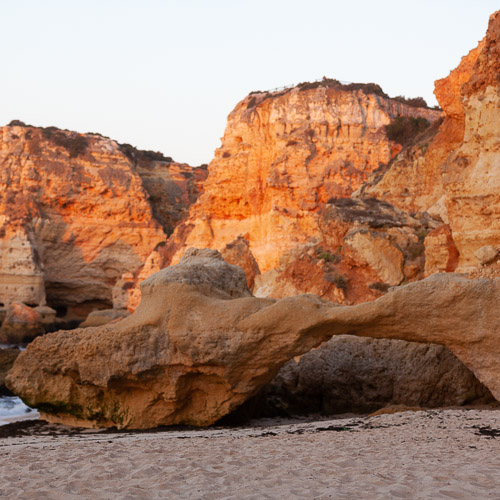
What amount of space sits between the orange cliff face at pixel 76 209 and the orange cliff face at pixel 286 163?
6.38m

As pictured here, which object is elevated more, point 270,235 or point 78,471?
point 270,235

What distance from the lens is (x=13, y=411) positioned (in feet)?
46.0

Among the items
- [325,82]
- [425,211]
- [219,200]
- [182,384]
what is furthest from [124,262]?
[182,384]

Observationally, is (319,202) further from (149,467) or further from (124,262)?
(149,467)

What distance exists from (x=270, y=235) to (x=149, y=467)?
2524cm

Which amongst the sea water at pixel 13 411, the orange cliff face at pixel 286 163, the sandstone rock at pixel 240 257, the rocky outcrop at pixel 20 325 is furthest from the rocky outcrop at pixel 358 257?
the rocky outcrop at pixel 20 325

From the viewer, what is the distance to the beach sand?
3.92 m

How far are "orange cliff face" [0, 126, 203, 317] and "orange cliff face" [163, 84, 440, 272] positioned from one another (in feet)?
20.9

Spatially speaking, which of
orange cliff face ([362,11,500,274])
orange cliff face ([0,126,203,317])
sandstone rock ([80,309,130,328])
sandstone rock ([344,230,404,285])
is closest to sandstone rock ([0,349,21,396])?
sandstone rock ([344,230,404,285])

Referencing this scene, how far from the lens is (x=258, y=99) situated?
115ft

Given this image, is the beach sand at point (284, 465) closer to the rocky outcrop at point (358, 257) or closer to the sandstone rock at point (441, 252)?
the sandstone rock at point (441, 252)

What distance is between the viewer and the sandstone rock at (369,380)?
9.11 m

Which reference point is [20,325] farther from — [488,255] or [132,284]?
[488,255]

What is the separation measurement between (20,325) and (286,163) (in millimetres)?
15989
